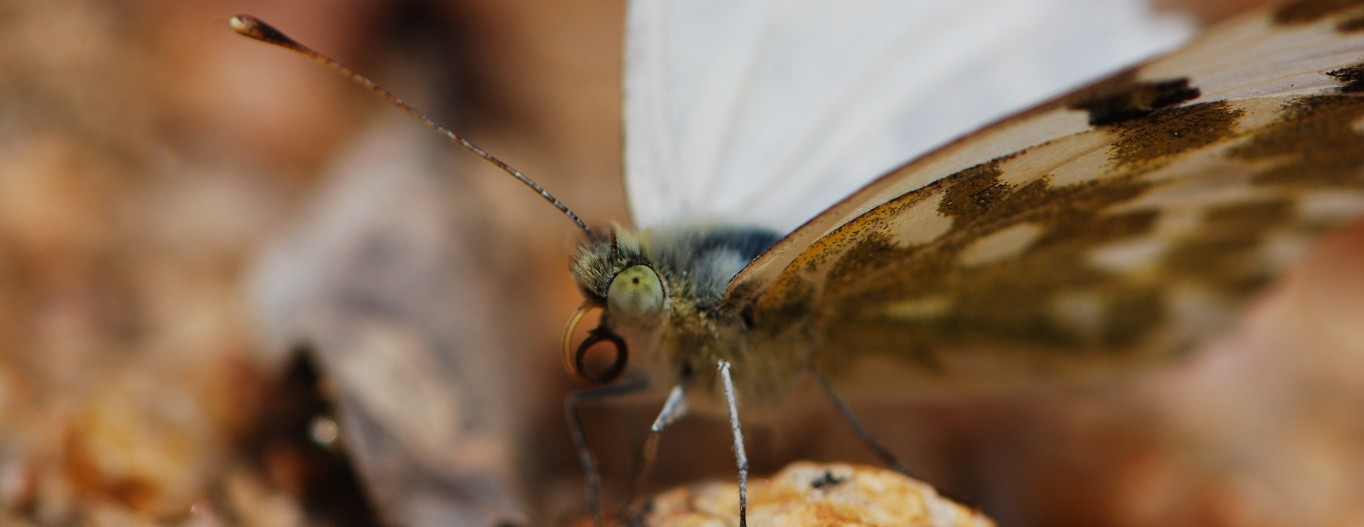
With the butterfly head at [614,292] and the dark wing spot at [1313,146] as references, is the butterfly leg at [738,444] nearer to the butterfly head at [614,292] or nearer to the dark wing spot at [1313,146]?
the butterfly head at [614,292]

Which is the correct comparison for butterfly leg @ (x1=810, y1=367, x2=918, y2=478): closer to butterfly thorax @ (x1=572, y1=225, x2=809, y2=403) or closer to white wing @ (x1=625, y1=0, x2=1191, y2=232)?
butterfly thorax @ (x1=572, y1=225, x2=809, y2=403)

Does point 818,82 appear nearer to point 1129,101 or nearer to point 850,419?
point 850,419

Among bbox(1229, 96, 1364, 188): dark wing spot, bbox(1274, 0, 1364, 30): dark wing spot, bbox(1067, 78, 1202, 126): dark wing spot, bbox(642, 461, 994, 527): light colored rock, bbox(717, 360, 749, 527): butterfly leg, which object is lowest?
bbox(642, 461, 994, 527): light colored rock

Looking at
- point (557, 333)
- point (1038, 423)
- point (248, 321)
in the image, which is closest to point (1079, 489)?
point (1038, 423)

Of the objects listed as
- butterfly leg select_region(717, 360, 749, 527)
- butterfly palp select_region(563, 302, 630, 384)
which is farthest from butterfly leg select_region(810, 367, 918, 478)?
butterfly palp select_region(563, 302, 630, 384)

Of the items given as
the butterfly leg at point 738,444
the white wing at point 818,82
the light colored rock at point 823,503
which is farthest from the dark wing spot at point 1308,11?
the butterfly leg at point 738,444

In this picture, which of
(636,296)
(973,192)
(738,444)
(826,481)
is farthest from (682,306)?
(973,192)

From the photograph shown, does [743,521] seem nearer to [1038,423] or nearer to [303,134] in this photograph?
[1038,423]
